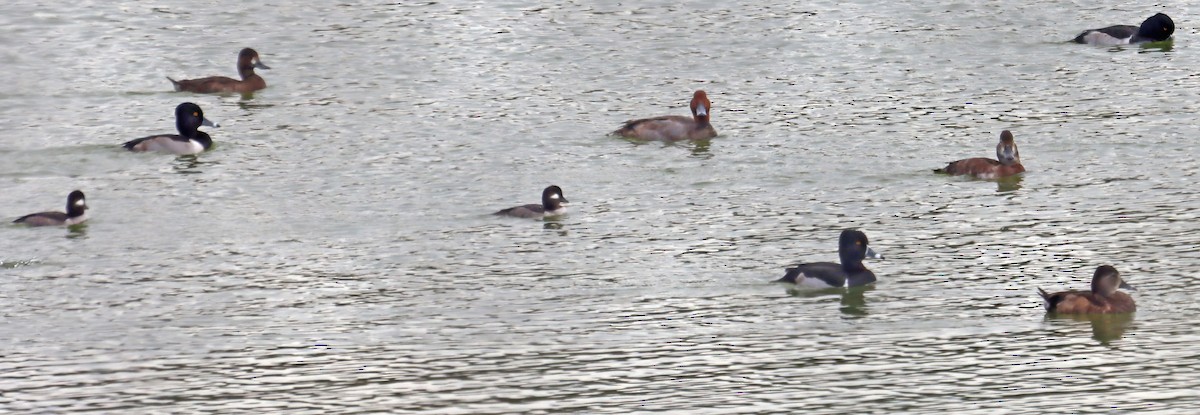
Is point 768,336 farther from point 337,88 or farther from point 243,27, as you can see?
point 243,27

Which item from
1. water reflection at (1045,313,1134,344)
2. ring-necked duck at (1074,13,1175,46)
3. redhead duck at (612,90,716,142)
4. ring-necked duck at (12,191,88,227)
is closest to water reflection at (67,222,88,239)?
ring-necked duck at (12,191,88,227)

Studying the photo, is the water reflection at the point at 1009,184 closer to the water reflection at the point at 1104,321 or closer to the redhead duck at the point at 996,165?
the redhead duck at the point at 996,165

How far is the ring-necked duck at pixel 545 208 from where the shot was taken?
1984cm

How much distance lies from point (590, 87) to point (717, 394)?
1421 centimetres

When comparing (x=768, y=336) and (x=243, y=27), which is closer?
(x=768, y=336)

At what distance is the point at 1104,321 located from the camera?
15625 millimetres

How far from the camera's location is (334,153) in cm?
2370

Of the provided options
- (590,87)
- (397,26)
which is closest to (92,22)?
(397,26)

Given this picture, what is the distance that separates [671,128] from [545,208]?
4664 mm

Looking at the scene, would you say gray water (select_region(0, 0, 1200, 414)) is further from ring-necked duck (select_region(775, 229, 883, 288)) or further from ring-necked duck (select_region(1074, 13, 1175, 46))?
ring-necked duck (select_region(1074, 13, 1175, 46))

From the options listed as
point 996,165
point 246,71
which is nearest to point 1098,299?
point 996,165

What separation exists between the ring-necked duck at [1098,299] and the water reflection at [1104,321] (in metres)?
0.03

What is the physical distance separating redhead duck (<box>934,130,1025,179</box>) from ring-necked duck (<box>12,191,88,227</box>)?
9.11 metres

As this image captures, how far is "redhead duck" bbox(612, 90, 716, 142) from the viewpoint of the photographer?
24.2m
